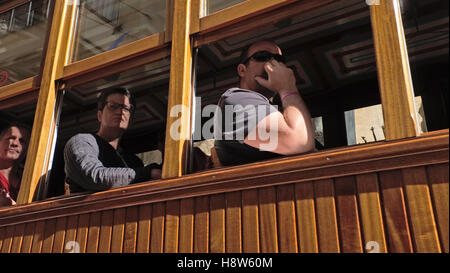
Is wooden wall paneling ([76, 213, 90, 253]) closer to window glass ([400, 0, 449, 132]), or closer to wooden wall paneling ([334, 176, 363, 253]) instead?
wooden wall paneling ([334, 176, 363, 253])

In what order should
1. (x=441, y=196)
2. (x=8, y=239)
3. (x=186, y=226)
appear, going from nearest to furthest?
1. (x=441, y=196)
2. (x=186, y=226)
3. (x=8, y=239)

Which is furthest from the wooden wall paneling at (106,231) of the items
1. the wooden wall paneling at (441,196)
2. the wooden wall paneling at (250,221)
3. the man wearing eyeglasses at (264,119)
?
the wooden wall paneling at (441,196)

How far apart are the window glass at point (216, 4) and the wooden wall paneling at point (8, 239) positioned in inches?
69.2

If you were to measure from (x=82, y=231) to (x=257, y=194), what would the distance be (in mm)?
1041

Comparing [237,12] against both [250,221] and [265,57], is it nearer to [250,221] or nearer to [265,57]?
[265,57]

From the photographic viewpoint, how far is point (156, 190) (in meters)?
2.23

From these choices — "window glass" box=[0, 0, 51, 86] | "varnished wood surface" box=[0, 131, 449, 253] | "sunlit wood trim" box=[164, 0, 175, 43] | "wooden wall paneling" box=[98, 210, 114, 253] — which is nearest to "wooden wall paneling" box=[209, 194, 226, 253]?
"varnished wood surface" box=[0, 131, 449, 253]

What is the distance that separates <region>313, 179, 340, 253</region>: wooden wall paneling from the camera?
1.76 meters

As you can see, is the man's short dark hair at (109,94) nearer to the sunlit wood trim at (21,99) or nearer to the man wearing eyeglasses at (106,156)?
the man wearing eyeglasses at (106,156)

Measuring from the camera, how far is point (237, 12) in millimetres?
2480

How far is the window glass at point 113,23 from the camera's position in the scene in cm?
287

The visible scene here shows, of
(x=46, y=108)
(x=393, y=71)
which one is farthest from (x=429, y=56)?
(x=46, y=108)
